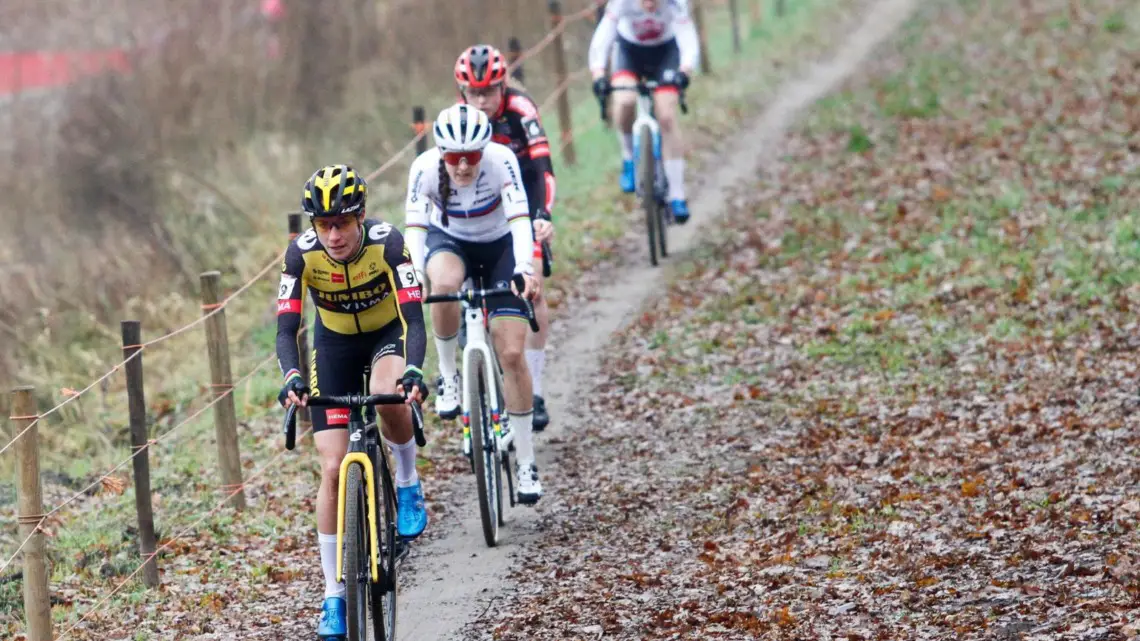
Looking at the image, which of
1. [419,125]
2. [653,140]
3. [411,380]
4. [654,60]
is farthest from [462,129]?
[654,60]

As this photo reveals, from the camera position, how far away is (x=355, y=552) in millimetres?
5727

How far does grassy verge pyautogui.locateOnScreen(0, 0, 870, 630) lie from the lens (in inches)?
320

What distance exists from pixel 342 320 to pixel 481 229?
1.88 m

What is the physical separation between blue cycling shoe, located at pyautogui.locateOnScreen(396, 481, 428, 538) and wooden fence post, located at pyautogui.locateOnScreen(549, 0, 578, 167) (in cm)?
1025

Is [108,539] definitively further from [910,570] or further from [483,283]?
[910,570]

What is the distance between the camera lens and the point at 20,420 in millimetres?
6180

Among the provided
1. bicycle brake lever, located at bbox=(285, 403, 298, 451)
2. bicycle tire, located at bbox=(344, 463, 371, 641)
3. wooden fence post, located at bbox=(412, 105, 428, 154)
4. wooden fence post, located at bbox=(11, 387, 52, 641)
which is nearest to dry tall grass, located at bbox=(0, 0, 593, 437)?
wooden fence post, located at bbox=(412, 105, 428, 154)

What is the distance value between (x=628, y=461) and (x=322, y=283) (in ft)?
11.1

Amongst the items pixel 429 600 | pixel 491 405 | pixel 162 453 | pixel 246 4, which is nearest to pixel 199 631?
pixel 429 600

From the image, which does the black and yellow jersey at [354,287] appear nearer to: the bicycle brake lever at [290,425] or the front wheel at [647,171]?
the bicycle brake lever at [290,425]

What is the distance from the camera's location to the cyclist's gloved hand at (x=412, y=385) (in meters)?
6.01

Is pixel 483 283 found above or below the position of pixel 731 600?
above

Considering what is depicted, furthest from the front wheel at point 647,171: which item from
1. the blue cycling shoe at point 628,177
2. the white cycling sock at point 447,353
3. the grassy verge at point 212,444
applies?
the white cycling sock at point 447,353

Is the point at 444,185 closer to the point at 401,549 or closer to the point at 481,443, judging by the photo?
the point at 481,443
